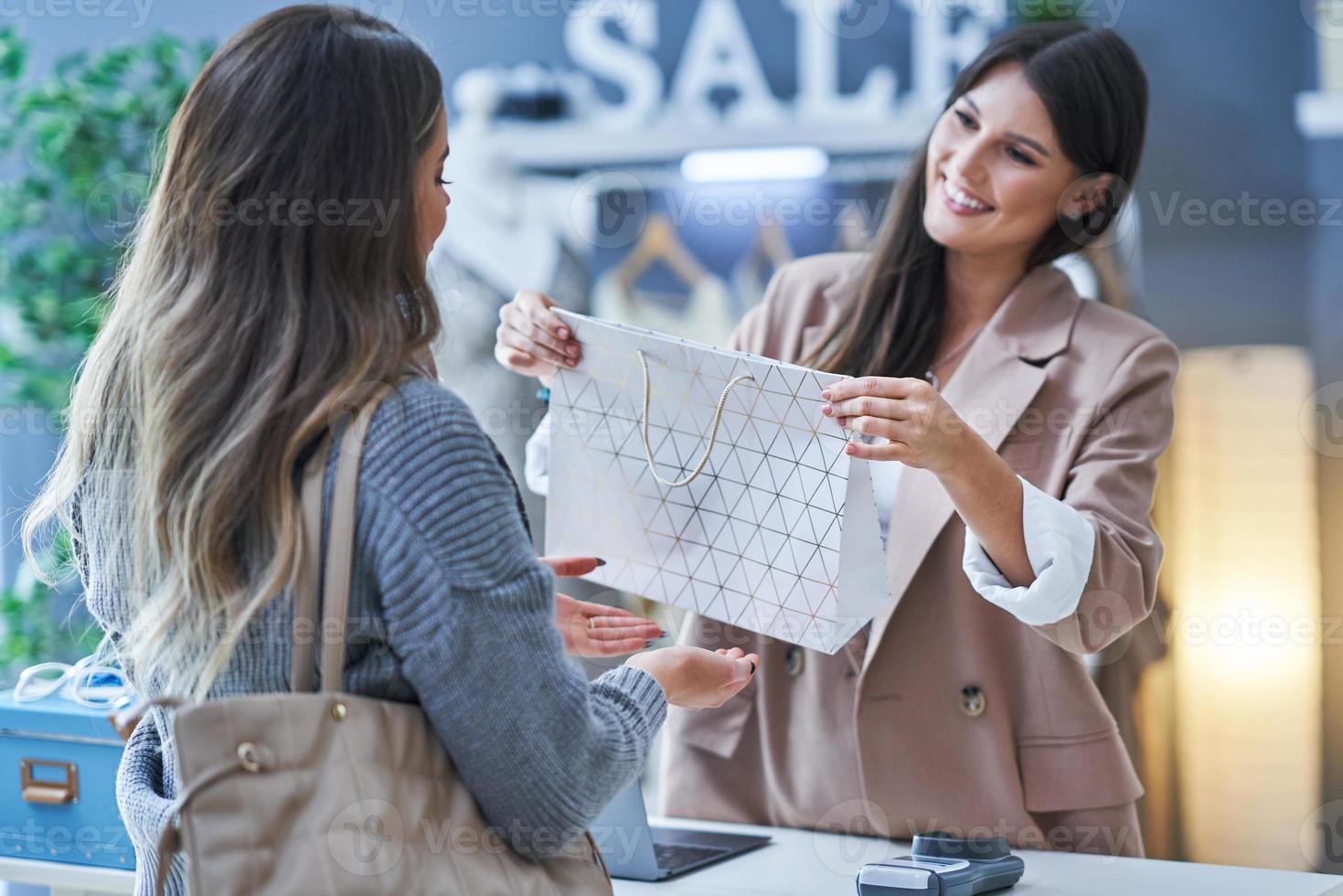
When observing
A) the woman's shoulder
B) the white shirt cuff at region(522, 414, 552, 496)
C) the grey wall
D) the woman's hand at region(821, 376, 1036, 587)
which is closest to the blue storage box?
the white shirt cuff at region(522, 414, 552, 496)

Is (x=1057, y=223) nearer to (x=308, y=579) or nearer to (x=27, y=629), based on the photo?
(x=308, y=579)

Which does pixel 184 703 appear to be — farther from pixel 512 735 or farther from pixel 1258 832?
pixel 1258 832

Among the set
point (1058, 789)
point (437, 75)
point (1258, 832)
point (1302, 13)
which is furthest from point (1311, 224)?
point (437, 75)

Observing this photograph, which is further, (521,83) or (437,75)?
(521,83)

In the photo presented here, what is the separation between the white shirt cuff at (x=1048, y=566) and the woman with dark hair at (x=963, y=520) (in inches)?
3.6

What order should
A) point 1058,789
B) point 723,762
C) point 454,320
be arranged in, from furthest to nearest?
point 454,320, point 723,762, point 1058,789

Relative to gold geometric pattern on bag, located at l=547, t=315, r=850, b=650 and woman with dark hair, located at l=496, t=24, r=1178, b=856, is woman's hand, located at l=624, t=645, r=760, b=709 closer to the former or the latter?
gold geometric pattern on bag, located at l=547, t=315, r=850, b=650

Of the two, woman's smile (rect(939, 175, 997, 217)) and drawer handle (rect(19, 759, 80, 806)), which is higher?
woman's smile (rect(939, 175, 997, 217))

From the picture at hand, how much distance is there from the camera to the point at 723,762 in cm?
210

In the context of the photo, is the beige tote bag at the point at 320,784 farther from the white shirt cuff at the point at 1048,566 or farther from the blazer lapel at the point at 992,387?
the blazer lapel at the point at 992,387

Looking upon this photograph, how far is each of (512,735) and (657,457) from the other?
27.2 inches

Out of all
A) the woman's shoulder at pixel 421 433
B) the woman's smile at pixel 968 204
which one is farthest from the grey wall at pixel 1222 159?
the woman's shoulder at pixel 421 433

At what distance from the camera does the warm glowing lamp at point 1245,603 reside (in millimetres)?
3301

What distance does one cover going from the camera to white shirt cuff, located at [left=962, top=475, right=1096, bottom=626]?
1658 millimetres
